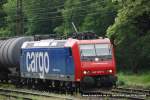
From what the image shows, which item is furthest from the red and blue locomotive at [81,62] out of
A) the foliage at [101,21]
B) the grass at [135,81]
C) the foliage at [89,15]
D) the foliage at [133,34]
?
the foliage at [89,15]

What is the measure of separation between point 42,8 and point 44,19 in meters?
1.50

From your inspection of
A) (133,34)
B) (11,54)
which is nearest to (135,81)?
(133,34)

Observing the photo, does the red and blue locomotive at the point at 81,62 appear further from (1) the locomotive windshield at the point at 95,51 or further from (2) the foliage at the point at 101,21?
(2) the foliage at the point at 101,21

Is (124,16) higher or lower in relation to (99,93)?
higher

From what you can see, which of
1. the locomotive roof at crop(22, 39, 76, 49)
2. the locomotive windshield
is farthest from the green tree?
the locomotive windshield

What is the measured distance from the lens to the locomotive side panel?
90.4 feet

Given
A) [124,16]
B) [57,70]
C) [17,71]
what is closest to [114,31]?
[124,16]

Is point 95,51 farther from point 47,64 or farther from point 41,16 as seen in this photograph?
point 41,16

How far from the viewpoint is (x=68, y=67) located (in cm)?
2741

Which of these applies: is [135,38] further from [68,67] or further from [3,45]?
[68,67]

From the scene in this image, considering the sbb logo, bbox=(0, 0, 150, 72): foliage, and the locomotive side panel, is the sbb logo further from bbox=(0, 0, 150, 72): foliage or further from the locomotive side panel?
bbox=(0, 0, 150, 72): foliage

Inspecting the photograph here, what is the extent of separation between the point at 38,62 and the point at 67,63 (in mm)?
3850

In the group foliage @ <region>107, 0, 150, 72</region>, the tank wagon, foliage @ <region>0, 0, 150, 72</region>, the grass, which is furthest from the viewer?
foliage @ <region>0, 0, 150, 72</region>

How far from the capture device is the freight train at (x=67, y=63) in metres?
26.6
